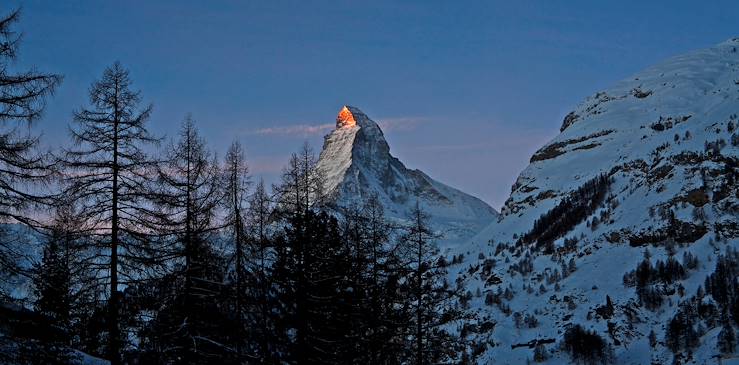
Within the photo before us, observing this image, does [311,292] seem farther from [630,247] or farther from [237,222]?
[630,247]

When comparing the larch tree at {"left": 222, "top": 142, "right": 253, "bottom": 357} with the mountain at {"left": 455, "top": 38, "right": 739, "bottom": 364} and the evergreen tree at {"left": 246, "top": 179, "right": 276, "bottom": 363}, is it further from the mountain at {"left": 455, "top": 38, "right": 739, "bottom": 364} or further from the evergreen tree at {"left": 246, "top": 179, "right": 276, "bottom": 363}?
the mountain at {"left": 455, "top": 38, "right": 739, "bottom": 364}

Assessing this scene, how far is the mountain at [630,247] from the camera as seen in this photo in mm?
63000

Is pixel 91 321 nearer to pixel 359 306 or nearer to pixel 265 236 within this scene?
pixel 265 236

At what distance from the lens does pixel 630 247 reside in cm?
8056

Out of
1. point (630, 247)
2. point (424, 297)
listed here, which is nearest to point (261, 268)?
point (424, 297)

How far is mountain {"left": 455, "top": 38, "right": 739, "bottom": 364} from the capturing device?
6300 centimetres

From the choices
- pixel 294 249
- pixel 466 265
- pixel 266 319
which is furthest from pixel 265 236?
pixel 466 265

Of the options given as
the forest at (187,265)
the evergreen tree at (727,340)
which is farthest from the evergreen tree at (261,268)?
the evergreen tree at (727,340)

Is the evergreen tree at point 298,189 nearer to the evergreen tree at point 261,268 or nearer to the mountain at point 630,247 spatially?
the evergreen tree at point 261,268

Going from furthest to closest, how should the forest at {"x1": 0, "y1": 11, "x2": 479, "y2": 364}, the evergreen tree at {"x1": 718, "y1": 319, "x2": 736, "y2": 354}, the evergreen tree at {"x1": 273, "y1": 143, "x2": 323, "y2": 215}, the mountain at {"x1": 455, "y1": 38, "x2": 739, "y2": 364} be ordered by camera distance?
the mountain at {"x1": 455, "y1": 38, "x2": 739, "y2": 364}
the evergreen tree at {"x1": 718, "y1": 319, "x2": 736, "y2": 354}
the evergreen tree at {"x1": 273, "y1": 143, "x2": 323, "y2": 215}
the forest at {"x1": 0, "y1": 11, "x2": 479, "y2": 364}

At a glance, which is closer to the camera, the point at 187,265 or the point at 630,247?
the point at 187,265

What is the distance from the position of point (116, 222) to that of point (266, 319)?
754 centimetres

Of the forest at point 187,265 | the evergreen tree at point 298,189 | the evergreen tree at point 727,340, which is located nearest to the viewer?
the forest at point 187,265

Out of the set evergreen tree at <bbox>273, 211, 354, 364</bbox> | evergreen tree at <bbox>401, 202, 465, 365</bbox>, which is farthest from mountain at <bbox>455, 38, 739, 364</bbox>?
evergreen tree at <bbox>273, 211, 354, 364</bbox>
